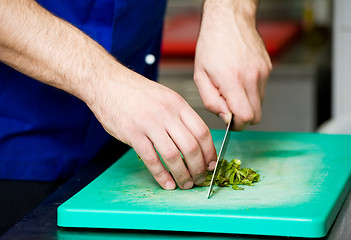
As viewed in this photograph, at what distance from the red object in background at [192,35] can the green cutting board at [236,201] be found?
1379mm

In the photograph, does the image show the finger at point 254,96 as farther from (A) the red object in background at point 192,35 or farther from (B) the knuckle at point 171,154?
(A) the red object in background at point 192,35

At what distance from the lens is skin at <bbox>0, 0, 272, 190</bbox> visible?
1.00m

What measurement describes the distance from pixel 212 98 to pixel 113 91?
246 mm

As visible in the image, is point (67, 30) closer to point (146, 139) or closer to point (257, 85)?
point (146, 139)

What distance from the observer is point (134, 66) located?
4.93ft

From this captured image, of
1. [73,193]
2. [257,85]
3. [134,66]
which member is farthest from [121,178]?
[134,66]

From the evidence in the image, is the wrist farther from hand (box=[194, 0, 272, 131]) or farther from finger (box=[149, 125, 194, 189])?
finger (box=[149, 125, 194, 189])

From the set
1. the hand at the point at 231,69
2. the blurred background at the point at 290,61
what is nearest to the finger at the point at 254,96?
the hand at the point at 231,69

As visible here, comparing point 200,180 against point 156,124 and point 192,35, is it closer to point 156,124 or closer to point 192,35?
point 156,124

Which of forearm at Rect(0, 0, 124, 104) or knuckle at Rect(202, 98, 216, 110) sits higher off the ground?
forearm at Rect(0, 0, 124, 104)

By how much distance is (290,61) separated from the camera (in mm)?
2500

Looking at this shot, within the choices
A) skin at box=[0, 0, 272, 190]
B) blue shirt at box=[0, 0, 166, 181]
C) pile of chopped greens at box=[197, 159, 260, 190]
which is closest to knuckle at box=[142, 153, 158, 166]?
skin at box=[0, 0, 272, 190]

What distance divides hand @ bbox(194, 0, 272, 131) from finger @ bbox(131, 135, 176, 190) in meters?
0.20

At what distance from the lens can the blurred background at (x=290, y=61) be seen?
8.07 ft
